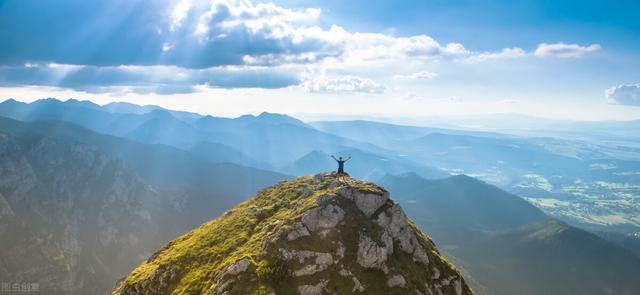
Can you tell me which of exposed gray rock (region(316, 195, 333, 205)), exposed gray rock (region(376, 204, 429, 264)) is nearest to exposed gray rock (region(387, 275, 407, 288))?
exposed gray rock (region(376, 204, 429, 264))

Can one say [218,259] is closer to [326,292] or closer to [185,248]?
[185,248]

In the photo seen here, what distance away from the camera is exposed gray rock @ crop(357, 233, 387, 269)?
87.8 meters

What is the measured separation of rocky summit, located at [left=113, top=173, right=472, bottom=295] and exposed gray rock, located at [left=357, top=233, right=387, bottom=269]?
8.4 inches

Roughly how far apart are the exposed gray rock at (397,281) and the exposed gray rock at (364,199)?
59.4 feet

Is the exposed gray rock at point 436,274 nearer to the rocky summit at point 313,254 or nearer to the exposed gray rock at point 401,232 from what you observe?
the rocky summit at point 313,254

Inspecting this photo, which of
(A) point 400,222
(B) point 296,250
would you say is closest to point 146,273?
(B) point 296,250

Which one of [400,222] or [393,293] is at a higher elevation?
[400,222]

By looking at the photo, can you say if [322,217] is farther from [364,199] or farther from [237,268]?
[237,268]

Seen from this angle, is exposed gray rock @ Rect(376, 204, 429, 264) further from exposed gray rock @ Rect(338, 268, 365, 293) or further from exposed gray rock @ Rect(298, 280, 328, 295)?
exposed gray rock @ Rect(298, 280, 328, 295)

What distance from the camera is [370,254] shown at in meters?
88.7

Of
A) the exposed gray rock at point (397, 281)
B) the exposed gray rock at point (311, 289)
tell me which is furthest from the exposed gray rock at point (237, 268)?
the exposed gray rock at point (397, 281)

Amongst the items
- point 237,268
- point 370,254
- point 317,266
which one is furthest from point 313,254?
point 237,268

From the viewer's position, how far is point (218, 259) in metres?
97.2

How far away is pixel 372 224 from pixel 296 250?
21.7 m
